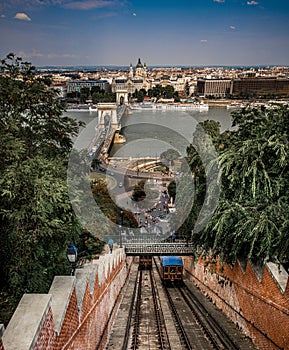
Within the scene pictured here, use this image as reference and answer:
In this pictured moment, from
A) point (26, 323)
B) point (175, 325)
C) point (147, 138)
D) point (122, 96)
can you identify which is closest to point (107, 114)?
point (147, 138)

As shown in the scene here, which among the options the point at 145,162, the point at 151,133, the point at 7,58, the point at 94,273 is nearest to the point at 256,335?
the point at 94,273

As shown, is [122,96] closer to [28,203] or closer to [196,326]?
[196,326]

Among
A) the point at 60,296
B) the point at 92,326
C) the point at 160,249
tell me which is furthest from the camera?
the point at 160,249

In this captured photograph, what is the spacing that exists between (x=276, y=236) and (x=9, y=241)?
3742 millimetres

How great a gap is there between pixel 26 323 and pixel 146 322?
514cm

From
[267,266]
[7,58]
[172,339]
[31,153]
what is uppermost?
[7,58]

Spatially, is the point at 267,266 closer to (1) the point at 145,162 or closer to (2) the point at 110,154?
(1) the point at 145,162

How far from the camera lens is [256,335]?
545cm

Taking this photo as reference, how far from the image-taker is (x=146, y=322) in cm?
702

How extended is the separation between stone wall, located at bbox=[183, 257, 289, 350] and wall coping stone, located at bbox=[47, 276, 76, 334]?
113 inches

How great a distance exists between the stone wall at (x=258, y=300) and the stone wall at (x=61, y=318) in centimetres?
246

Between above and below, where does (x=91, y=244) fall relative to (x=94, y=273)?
below

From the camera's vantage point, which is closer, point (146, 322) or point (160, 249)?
point (146, 322)

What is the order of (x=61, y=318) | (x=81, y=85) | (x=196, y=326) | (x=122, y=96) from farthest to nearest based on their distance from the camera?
(x=81, y=85) < (x=122, y=96) < (x=196, y=326) < (x=61, y=318)
